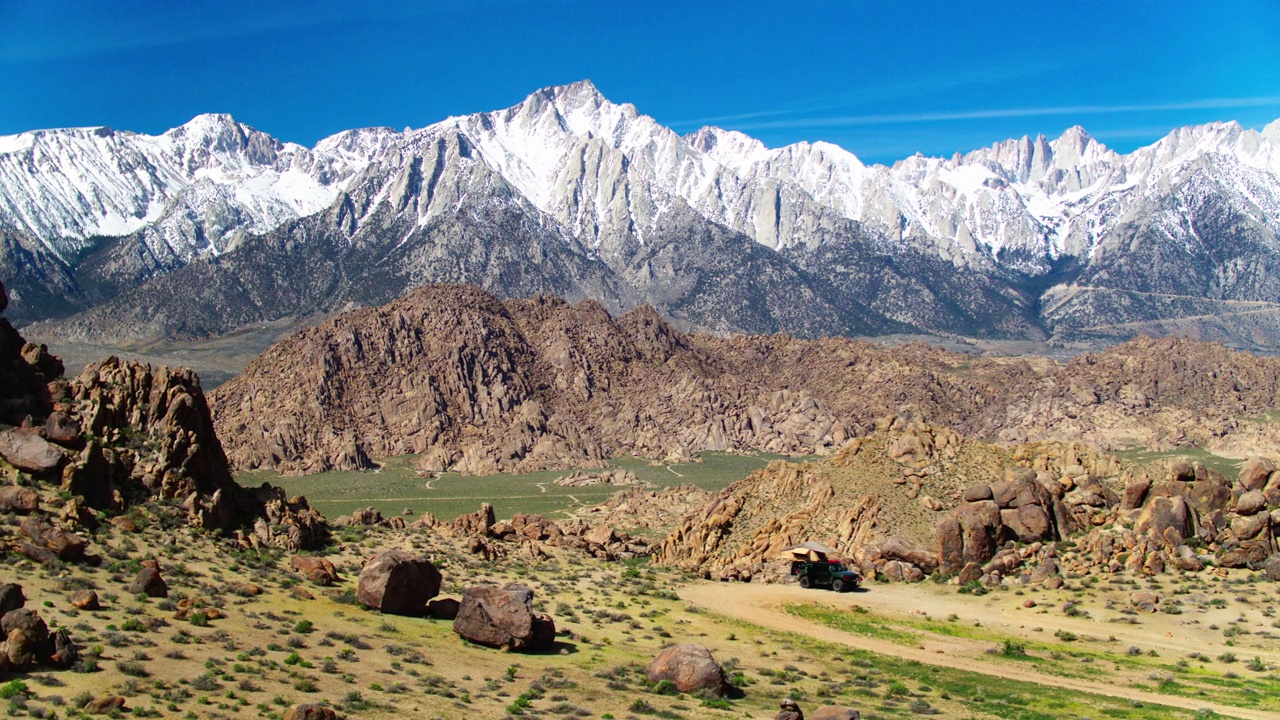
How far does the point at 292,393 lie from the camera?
155m


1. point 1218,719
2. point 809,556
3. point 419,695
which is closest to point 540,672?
point 419,695

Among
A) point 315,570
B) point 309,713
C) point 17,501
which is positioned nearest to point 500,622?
point 315,570

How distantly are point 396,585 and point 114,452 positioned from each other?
12851 millimetres

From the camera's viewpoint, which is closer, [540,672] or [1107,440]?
[540,672]

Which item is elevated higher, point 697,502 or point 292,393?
point 292,393

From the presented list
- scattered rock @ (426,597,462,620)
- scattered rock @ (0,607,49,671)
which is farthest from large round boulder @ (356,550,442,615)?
scattered rock @ (0,607,49,671)

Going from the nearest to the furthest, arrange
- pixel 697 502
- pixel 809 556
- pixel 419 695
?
pixel 419 695 → pixel 809 556 → pixel 697 502

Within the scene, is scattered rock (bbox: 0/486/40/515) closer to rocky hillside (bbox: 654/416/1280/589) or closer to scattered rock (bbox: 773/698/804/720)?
scattered rock (bbox: 773/698/804/720)

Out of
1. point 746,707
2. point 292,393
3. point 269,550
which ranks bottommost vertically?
point 746,707

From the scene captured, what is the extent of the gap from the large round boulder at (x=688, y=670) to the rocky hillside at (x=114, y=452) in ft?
61.3

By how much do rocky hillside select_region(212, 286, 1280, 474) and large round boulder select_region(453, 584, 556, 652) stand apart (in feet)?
352

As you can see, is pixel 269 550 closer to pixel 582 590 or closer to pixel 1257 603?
pixel 582 590

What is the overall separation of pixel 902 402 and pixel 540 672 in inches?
5873

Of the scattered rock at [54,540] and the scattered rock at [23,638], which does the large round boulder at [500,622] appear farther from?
the scattered rock at [23,638]
